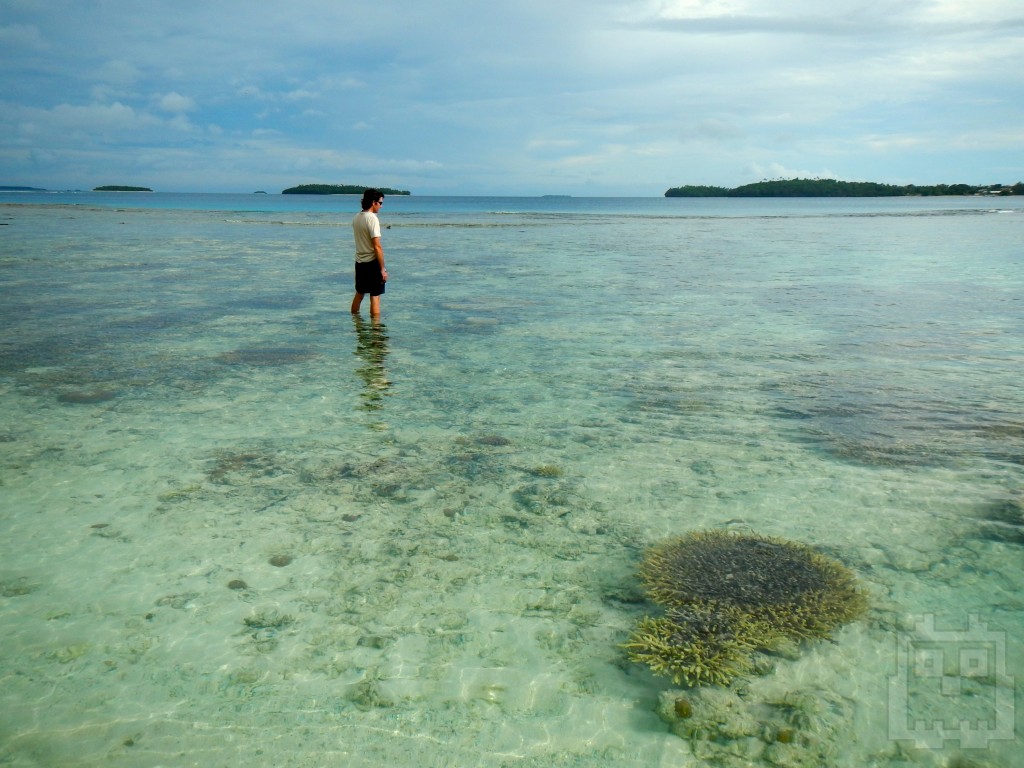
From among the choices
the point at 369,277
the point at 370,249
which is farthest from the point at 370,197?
the point at 369,277

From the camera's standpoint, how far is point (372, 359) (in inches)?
408

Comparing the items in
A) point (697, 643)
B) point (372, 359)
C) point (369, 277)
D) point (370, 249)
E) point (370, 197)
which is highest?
point (370, 197)

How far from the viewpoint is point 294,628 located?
4.00m

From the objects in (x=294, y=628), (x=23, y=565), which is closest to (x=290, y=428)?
(x=23, y=565)

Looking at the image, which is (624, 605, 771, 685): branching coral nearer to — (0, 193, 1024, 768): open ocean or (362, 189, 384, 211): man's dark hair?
(0, 193, 1024, 768): open ocean

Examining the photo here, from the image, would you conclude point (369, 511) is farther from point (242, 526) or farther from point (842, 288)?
point (842, 288)

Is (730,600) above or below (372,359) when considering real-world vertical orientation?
below

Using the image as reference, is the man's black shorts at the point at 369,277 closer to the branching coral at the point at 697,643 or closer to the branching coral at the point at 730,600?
the branching coral at the point at 730,600

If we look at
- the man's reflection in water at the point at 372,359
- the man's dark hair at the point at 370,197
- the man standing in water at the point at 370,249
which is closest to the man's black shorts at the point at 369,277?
the man standing in water at the point at 370,249

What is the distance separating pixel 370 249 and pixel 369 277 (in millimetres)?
582

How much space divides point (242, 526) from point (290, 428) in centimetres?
224

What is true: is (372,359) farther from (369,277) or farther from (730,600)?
(730,600)

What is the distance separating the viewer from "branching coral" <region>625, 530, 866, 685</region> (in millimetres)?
3719

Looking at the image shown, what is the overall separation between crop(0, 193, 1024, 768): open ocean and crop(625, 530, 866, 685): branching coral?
0.39 feet
